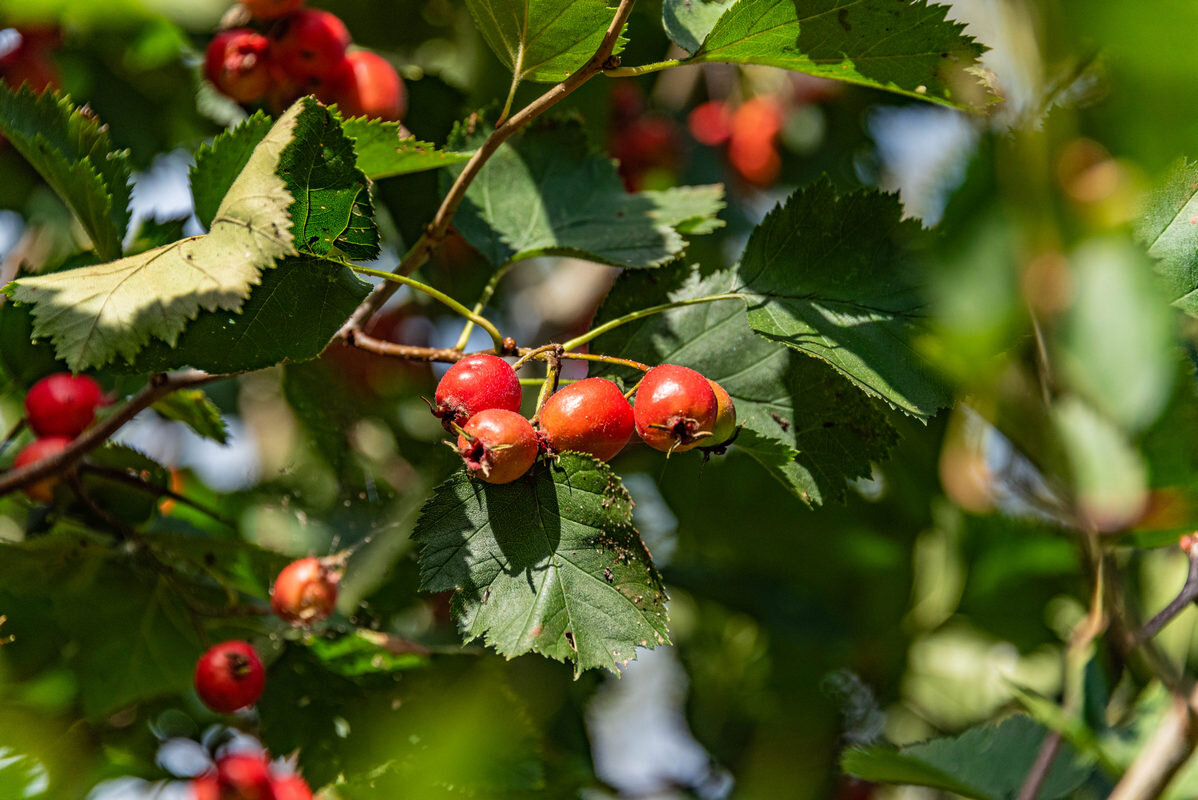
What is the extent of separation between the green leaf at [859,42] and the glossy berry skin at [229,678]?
100cm

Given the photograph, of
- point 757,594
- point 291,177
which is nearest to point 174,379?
point 291,177

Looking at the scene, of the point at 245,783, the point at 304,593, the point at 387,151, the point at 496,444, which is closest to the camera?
the point at 496,444

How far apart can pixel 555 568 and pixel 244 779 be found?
3.15 ft

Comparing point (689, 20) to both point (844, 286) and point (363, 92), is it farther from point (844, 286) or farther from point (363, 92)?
point (363, 92)

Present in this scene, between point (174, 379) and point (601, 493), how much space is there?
24.9 inches

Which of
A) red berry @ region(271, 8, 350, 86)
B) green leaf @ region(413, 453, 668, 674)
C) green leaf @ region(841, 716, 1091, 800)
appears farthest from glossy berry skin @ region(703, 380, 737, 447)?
red berry @ region(271, 8, 350, 86)

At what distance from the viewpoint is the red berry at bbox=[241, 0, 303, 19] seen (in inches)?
57.0

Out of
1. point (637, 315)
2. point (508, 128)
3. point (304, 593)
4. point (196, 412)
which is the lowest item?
point (304, 593)

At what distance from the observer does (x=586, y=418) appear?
95 centimetres

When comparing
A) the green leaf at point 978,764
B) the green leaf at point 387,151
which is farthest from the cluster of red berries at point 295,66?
the green leaf at point 978,764

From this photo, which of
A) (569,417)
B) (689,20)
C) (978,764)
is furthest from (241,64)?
(978,764)

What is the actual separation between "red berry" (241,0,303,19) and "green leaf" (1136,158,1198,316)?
1.23 meters

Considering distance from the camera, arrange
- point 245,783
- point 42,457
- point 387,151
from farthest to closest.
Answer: point 245,783 → point 42,457 → point 387,151

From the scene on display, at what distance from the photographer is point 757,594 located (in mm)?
2184
